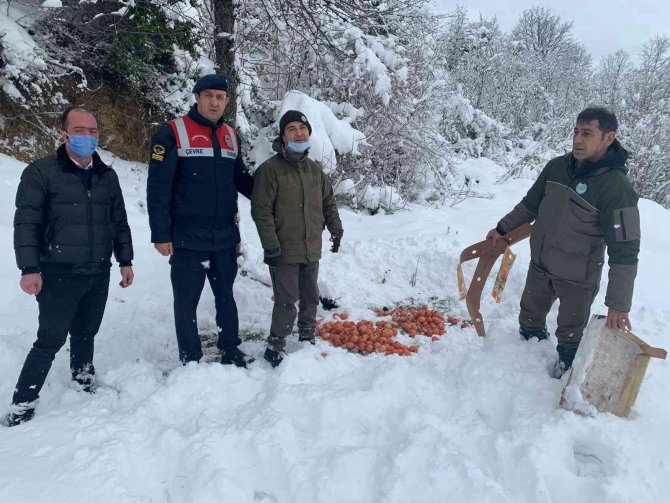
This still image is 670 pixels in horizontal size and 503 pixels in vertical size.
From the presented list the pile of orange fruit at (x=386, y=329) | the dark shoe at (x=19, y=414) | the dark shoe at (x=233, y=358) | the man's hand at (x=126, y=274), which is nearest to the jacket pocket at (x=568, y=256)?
the pile of orange fruit at (x=386, y=329)

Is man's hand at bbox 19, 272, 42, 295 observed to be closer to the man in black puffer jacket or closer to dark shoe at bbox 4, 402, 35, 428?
the man in black puffer jacket

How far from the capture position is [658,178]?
14945 mm

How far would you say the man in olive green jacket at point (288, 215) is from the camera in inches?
136

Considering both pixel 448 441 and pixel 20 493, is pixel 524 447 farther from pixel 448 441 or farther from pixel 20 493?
pixel 20 493

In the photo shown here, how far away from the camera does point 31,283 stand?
2.65 metres

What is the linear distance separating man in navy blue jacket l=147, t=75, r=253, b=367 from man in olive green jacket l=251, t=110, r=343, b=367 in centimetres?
24

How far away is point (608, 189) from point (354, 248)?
A: 11.2 ft

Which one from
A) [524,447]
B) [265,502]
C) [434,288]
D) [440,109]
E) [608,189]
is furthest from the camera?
[440,109]

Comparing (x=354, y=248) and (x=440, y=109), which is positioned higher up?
(x=440, y=109)

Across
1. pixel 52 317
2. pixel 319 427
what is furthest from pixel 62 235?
pixel 319 427

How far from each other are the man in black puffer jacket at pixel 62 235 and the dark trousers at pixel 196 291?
51 cm

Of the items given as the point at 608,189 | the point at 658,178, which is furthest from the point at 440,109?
the point at 608,189

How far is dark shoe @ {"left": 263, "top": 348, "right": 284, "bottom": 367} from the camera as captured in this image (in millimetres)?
3672

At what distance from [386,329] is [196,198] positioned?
85.2 inches
